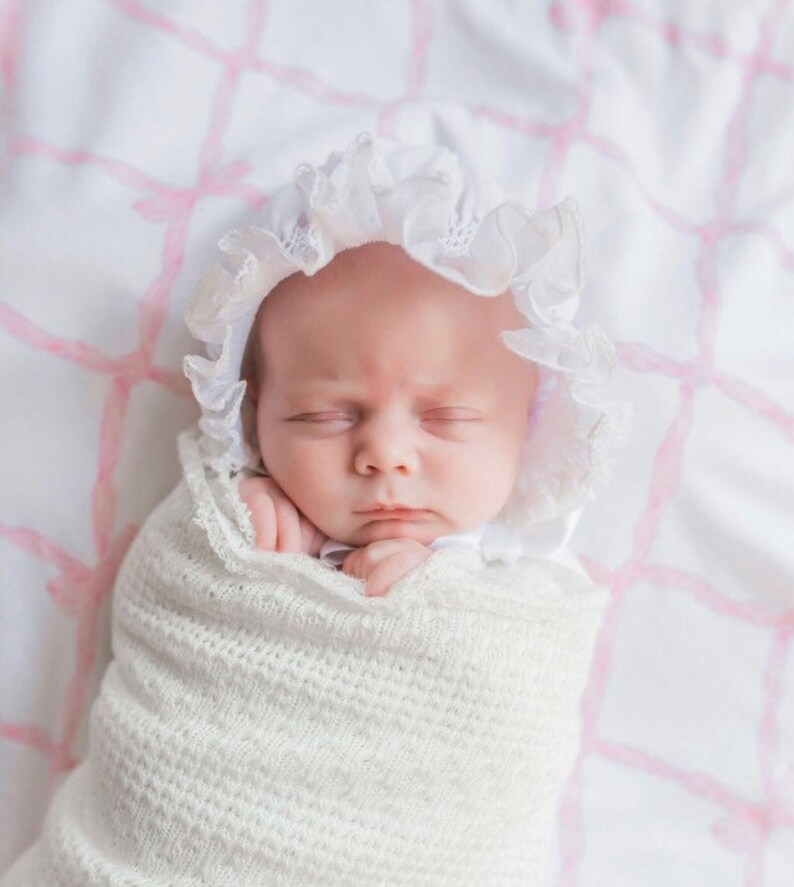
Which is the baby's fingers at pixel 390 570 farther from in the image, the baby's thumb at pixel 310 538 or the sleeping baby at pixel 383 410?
the baby's thumb at pixel 310 538

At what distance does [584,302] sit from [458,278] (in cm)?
45

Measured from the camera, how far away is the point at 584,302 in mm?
1631

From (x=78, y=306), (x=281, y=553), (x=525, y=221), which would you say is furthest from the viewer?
(x=78, y=306)

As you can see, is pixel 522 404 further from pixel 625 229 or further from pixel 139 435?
pixel 139 435

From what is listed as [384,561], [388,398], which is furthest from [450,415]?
[384,561]

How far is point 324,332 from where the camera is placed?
54.7 inches

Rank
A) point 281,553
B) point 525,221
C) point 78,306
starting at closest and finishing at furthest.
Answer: point 525,221
point 281,553
point 78,306

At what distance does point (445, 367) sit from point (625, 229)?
42cm

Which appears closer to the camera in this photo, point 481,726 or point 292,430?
point 481,726

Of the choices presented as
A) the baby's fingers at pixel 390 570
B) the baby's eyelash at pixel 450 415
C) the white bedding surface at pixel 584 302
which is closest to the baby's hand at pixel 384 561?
the baby's fingers at pixel 390 570

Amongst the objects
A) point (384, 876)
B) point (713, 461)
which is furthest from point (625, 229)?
point (384, 876)

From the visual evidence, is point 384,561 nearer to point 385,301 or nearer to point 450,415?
point 450,415

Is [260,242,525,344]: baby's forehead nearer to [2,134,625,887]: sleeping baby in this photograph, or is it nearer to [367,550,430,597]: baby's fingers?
[2,134,625,887]: sleeping baby

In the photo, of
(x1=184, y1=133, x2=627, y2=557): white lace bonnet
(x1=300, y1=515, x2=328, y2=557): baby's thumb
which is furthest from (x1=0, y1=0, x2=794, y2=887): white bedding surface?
(x1=300, y1=515, x2=328, y2=557): baby's thumb
